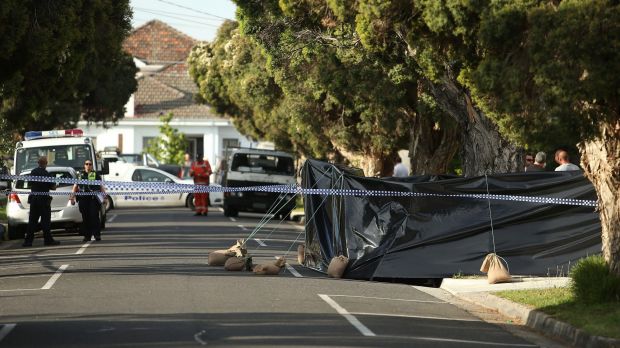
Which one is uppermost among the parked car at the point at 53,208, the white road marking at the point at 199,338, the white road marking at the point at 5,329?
the parked car at the point at 53,208

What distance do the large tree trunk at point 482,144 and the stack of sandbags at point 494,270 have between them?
7.10 m

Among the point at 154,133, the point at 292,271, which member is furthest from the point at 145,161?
the point at 292,271

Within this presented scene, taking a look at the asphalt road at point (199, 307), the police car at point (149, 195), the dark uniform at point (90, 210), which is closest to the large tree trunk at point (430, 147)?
the police car at point (149, 195)

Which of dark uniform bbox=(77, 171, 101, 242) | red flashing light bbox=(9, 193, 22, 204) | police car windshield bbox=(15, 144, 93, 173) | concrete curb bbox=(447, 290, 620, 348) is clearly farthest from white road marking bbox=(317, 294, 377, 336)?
police car windshield bbox=(15, 144, 93, 173)

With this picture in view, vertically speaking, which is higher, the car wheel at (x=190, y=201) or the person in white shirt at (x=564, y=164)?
the person in white shirt at (x=564, y=164)

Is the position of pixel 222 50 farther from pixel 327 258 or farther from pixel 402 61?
pixel 327 258

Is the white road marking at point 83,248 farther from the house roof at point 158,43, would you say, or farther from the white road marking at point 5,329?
the house roof at point 158,43

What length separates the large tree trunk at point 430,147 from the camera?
3278 centimetres

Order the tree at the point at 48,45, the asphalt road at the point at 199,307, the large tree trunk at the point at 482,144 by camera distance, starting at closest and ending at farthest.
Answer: the asphalt road at the point at 199,307 → the tree at the point at 48,45 → the large tree trunk at the point at 482,144

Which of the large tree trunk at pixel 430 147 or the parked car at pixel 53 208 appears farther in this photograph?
the large tree trunk at pixel 430 147

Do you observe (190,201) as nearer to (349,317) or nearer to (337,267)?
(337,267)

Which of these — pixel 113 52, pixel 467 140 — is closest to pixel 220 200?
pixel 113 52

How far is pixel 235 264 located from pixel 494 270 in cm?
409

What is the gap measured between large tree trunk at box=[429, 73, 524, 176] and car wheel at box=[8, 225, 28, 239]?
9730mm
